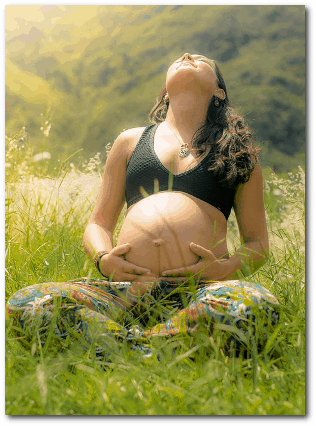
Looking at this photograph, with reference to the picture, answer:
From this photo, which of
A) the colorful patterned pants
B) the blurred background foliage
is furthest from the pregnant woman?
the blurred background foliage

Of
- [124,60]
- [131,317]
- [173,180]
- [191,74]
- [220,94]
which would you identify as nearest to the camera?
[131,317]

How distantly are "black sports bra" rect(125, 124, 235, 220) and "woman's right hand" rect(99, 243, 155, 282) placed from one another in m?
0.36

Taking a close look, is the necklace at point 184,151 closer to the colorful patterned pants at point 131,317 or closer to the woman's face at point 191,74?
the woman's face at point 191,74

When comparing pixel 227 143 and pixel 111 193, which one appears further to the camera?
pixel 111 193

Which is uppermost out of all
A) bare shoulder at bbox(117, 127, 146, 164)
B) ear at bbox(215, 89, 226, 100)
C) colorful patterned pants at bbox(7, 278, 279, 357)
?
ear at bbox(215, 89, 226, 100)

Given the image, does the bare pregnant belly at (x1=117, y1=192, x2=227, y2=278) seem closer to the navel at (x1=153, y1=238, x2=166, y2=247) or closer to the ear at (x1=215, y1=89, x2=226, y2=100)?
the navel at (x1=153, y1=238, x2=166, y2=247)

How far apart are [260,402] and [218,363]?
219 millimetres

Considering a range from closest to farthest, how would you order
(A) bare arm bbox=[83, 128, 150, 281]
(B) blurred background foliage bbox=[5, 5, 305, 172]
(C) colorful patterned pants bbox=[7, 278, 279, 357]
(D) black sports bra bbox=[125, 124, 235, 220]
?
(C) colorful patterned pants bbox=[7, 278, 279, 357] < (D) black sports bra bbox=[125, 124, 235, 220] < (A) bare arm bbox=[83, 128, 150, 281] < (B) blurred background foliage bbox=[5, 5, 305, 172]

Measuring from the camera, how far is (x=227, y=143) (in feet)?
7.21

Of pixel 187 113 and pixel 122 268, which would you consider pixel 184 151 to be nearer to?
pixel 187 113

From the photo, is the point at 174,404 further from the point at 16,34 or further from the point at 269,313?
the point at 16,34

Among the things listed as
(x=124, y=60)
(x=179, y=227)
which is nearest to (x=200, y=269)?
(x=179, y=227)

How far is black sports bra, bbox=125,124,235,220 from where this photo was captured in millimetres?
2131

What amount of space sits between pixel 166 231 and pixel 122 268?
0.25 meters
